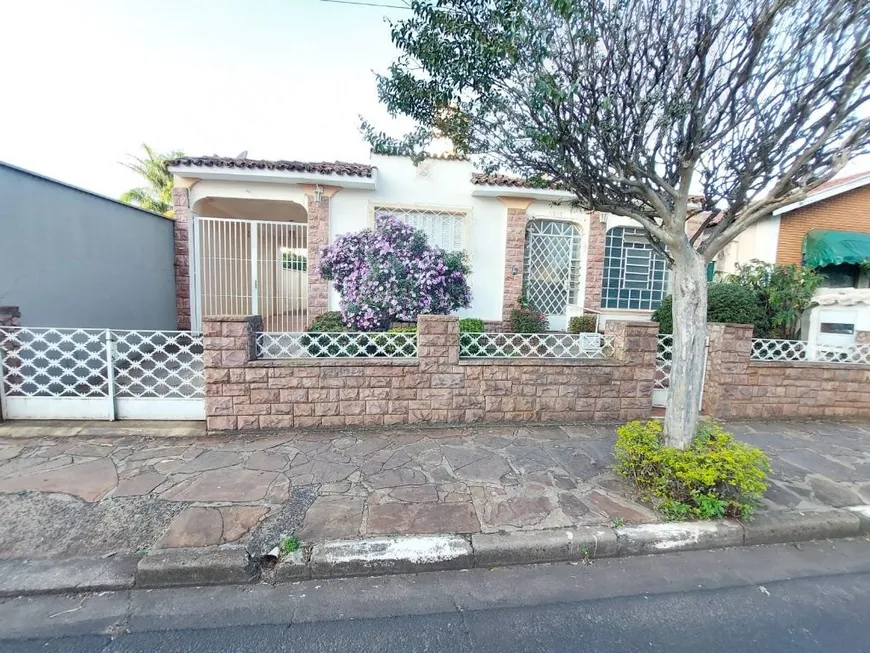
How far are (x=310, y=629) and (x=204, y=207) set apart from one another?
334 inches

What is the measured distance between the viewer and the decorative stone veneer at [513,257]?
7820 millimetres

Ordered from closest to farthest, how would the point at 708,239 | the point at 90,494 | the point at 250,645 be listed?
the point at 250,645
the point at 90,494
the point at 708,239

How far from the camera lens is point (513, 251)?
7.88 m

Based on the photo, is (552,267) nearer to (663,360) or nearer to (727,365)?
Answer: (663,360)

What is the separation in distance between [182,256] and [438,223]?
5160mm

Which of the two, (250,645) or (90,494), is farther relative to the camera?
(90,494)

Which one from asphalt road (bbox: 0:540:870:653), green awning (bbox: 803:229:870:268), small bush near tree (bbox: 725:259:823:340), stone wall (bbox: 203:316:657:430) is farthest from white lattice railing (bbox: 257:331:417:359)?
green awning (bbox: 803:229:870:268)

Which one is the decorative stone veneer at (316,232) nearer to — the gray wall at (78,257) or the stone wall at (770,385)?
the gray wall at (78,257)

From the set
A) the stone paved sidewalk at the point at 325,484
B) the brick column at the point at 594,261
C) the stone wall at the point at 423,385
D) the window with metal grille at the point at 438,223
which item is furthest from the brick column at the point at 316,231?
the brick column at the point at 594,261

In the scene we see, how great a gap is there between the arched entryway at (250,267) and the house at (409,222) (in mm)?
23

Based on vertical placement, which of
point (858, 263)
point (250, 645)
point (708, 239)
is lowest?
point (250, 645)

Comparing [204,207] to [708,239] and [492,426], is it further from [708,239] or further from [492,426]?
[708,239]

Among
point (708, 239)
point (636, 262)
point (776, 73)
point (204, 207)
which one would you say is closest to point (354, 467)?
point (708, 239)

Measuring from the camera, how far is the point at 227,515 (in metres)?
2.61
